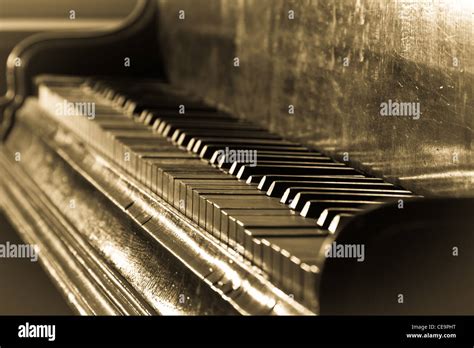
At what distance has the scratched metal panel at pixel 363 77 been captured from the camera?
99.3 inches

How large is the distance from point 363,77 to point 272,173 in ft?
1.22

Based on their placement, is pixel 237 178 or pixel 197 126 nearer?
pixel 237 178

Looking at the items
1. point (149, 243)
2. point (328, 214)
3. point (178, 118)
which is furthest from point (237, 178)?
point (178, 118)

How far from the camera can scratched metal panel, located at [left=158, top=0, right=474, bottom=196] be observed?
2523 millimetres

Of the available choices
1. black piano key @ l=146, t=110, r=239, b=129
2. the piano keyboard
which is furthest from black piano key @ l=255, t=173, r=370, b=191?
black piano key @ l=146, t=110, r=239, b=129

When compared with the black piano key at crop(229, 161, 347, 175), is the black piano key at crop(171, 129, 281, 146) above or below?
above

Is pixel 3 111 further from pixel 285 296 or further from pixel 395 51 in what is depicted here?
pixel 285 296

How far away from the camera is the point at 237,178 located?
3041 millimetres

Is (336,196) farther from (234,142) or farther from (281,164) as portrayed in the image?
(234,142)

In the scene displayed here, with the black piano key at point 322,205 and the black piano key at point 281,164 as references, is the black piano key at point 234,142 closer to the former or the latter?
the black piano key at point 281,164

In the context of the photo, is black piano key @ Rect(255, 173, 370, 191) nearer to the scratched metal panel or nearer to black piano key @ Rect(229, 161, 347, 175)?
the scratched metal panel

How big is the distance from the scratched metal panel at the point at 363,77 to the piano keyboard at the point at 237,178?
0.26 ft

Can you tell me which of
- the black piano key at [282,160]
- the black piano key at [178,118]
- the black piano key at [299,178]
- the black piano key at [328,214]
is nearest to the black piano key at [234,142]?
the black piano key at [282,160]

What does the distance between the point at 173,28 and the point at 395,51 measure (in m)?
2.58
